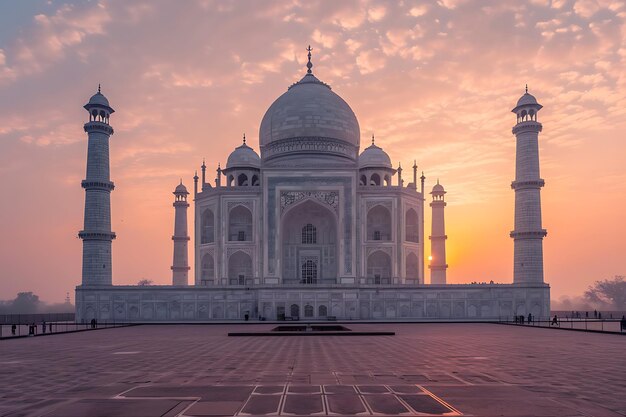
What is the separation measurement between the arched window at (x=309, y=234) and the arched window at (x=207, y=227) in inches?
297

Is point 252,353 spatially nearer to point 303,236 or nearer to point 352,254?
point 352,254

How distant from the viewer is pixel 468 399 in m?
8.68

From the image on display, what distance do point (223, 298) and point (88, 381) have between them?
96.3 feet

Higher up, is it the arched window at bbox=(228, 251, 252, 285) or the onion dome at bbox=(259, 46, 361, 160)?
the onion dome at bbox=(259, 46, 361, 160)

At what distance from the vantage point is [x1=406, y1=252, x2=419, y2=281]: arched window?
48.8 meters

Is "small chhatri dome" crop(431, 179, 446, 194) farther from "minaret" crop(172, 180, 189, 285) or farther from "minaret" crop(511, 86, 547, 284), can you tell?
"minaret" crop(172, 180, 189, 285)

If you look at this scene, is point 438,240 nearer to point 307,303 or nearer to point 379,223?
point 379,223

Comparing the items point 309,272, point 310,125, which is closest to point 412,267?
point 309,272

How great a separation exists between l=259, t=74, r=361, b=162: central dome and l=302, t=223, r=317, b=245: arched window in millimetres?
7162

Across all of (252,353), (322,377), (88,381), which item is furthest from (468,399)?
(252,353)

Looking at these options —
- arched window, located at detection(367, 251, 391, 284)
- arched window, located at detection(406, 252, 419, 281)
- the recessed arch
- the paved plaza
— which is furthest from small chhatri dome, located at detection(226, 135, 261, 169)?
the paved plaza

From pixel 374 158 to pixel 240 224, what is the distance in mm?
13941

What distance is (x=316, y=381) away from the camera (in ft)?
34.5

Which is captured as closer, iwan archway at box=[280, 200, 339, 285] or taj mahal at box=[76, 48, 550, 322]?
taj mahal at box=[76, 48, 550, 322]
